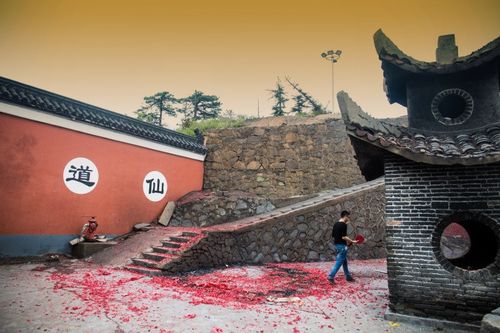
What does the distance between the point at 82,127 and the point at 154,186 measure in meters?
3.30

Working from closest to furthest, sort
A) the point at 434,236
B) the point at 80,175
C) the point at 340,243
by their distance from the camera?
the point at 434,236 → the point at 340,243 → the point at 80,175

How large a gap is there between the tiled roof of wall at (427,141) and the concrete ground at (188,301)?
8.02 ft

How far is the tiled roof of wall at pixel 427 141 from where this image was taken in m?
4.32

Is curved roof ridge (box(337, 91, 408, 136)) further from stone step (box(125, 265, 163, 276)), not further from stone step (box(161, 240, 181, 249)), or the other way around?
stone step (box(161, 240, 181, 249))

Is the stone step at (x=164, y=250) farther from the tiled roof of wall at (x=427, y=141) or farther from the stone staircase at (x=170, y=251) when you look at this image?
the tiled roof of wall at (x=427, y=141)

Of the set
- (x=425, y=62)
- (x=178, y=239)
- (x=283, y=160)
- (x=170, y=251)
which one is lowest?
(x=170, y=251)

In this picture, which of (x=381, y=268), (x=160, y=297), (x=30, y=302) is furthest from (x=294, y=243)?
(x=30, y=302)

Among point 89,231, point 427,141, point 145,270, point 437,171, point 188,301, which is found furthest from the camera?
point 89,231

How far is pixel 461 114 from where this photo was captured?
18.8 feet

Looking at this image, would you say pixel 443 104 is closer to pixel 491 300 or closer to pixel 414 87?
pixel 414 87

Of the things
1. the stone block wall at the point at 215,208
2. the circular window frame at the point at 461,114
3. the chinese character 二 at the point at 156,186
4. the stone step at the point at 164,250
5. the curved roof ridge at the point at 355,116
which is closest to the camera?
the curved roof ridge at the point at 355,116

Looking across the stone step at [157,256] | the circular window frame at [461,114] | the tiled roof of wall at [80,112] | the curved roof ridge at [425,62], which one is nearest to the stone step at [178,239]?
the stone step at [157,256]

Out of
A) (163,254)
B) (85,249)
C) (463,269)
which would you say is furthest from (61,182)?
(463,269)

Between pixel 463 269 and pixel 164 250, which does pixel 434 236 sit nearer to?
pixel 463 269
